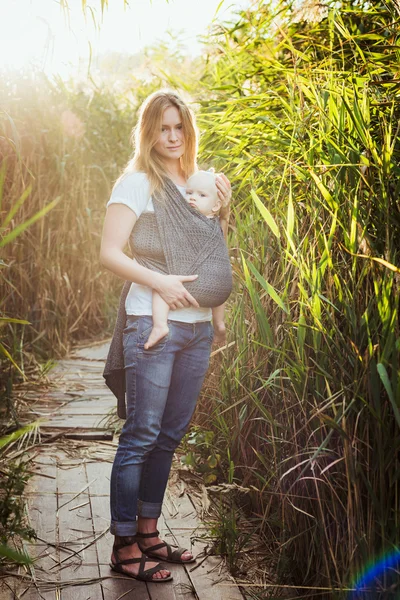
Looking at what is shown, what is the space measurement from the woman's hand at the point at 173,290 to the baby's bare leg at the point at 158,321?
0.02m

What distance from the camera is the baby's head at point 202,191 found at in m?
2.37

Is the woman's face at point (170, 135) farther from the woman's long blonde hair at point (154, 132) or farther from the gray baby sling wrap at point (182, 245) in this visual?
the gray baby sling wrap at point (182, 245)

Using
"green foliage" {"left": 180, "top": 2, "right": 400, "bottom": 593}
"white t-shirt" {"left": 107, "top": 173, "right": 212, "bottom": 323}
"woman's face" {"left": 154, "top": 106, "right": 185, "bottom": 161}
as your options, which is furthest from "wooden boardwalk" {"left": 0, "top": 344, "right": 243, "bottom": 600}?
"woman's face" {"left": 154, "top": 106, "right": 185, "bottom": 161}

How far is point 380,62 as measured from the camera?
2.83m

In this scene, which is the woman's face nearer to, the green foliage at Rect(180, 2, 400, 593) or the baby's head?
the baby's head

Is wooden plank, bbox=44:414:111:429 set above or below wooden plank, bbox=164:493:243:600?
below

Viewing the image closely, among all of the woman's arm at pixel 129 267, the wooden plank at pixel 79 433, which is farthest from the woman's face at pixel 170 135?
the wooden plank at pixel 79 433

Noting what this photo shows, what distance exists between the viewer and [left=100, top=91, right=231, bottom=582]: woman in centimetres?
230

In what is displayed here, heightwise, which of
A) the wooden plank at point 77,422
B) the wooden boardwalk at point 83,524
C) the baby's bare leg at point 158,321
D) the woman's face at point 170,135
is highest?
the woman's face at point 170,135

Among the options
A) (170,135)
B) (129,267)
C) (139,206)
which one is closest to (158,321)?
(129,267)

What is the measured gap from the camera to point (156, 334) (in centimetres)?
226

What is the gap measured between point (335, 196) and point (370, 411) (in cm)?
64

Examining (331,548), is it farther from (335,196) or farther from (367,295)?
(335,196)

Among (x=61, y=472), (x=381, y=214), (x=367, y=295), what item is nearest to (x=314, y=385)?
(x=367, y=295)
